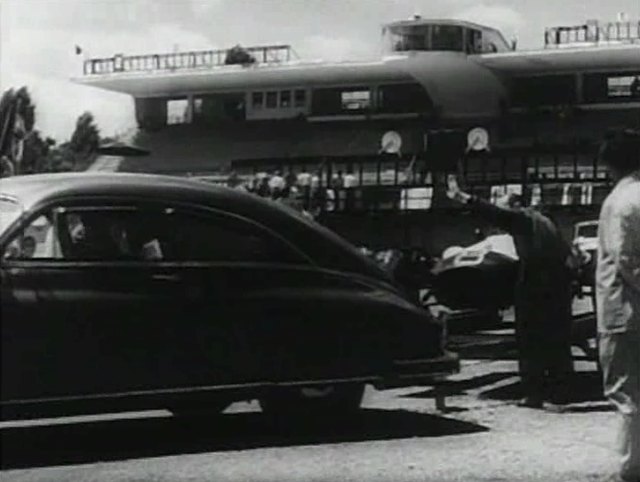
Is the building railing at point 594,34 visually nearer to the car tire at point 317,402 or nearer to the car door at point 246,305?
the car door at point 246,305

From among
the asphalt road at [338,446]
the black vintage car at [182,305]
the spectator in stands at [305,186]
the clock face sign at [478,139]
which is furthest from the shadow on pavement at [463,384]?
the clock face sign at [478,139]

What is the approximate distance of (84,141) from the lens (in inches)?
183

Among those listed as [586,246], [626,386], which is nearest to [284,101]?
[586,246]

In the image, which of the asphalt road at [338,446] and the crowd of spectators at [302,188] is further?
the crowd of spectators at [302,188]

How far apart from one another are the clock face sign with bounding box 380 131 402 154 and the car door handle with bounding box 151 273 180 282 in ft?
3.16

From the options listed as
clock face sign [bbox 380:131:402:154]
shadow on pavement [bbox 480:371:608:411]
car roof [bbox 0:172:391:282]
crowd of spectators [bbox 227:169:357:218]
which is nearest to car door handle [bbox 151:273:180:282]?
car roof [bbox 0:172:391:282]

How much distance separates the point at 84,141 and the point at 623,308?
1.81 meters

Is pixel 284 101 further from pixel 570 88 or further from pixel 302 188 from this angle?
pixel 570 88

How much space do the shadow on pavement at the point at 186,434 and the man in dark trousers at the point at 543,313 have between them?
530 mm

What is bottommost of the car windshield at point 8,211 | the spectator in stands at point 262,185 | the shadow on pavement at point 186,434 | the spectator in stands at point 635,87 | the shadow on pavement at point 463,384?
the shadow on pavement at point 463,384

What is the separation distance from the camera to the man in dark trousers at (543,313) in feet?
17.9

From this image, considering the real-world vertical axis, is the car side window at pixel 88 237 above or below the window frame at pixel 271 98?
below

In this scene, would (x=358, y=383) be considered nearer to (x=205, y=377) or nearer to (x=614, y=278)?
(x=205, y=377)

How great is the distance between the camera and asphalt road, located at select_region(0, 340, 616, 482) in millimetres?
4262
